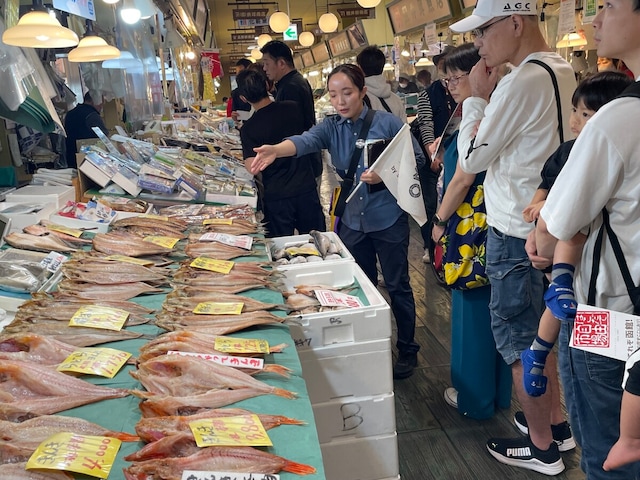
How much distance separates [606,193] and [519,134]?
38.8 inches

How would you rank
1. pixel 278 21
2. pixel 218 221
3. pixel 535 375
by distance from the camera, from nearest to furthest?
pixel 535 375
pixel 218 221
pixel 278 21

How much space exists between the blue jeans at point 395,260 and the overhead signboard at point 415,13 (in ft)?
23.8

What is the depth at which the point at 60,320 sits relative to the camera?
221cm

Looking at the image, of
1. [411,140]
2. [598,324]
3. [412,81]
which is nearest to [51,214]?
[411,140]

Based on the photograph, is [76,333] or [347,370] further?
[347,370]

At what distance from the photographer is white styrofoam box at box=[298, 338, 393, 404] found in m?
2.52

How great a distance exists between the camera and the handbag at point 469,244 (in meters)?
3.14

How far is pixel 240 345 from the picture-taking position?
6.51 ft

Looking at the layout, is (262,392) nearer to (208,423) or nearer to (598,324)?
(208,423)

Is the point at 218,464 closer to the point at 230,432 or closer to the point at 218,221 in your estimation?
the point at 230,432

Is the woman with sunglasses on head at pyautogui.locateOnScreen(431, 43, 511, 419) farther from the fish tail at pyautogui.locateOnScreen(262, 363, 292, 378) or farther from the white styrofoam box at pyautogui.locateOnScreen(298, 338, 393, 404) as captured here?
the fish tail at pyautogui.locateOnScreen(262, 363, 292, 378)

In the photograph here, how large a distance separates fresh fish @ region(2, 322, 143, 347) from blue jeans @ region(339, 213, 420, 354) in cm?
214

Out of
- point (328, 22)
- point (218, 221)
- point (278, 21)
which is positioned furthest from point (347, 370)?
point (328, 22)

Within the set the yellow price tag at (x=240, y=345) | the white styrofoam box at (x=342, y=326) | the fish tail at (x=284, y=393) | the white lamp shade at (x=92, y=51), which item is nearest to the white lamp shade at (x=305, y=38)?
the white lamp shade at (x=92, y=51)
